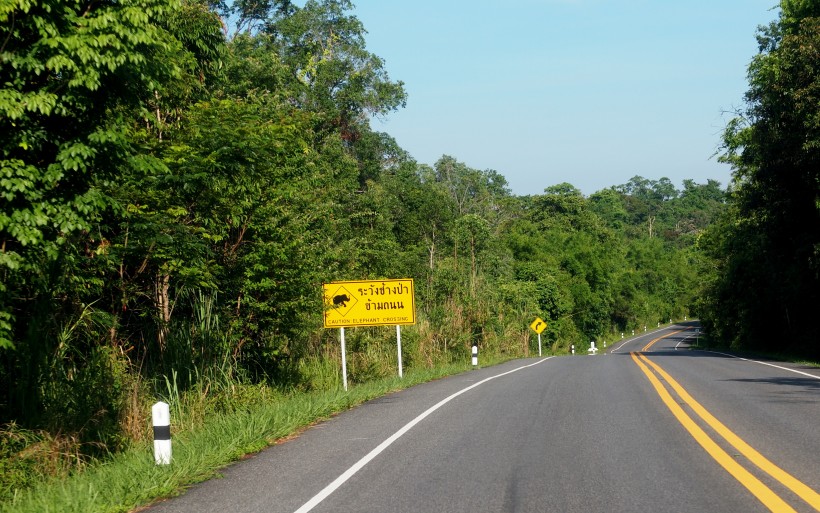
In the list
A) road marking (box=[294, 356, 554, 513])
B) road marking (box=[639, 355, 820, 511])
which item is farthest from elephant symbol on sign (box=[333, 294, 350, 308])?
road marking (box=[639, 355, 820, 511])

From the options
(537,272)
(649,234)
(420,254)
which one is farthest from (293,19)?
(649,234)

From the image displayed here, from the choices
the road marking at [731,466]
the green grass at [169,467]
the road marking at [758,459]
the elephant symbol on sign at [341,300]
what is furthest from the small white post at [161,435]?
the elephant symbol on sign at [341,300]

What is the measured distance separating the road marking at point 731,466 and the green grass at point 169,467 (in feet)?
16.6

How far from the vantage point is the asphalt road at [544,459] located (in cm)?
684

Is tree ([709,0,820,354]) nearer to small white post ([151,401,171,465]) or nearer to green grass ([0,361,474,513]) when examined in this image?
green grass ([0,361,474,513])

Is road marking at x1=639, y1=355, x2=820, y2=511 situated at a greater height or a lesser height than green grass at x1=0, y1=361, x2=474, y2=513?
lesser

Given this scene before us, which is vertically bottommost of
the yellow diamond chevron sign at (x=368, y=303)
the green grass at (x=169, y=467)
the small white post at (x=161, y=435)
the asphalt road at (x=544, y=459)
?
the asphalt road at (x=544, y=459)

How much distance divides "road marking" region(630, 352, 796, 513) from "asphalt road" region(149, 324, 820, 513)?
0.06 feet

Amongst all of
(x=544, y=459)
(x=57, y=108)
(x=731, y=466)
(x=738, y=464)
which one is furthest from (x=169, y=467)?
(x=738, y=464)

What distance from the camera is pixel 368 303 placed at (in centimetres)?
2056

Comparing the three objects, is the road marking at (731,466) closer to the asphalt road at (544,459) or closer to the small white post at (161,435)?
the asphalt road at (544,459)

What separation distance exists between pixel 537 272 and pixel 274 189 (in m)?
65.0

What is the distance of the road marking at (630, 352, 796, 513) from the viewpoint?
656cm

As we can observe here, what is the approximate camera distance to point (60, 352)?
11.3 meters
